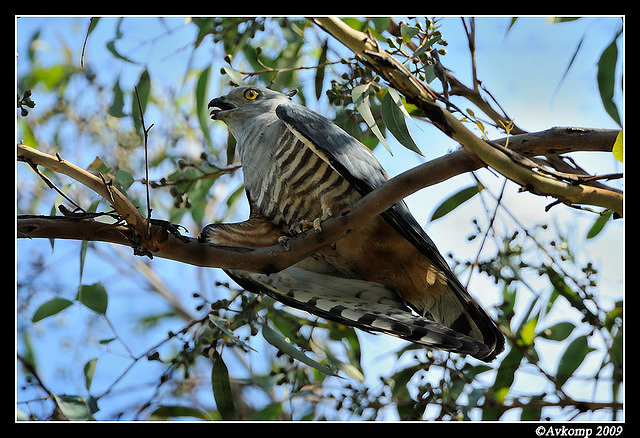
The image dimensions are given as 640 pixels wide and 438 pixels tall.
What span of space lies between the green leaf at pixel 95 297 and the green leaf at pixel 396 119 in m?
1.82

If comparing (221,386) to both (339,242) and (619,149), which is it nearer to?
(339,242)

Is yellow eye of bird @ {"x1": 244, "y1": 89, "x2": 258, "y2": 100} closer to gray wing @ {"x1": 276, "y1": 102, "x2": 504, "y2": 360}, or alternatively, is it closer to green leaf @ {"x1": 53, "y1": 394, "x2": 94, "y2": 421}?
gray wing @ {"x1": 276, "y1": 102, "x2": 504, "y2": 360}

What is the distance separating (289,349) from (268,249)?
868 millimetres

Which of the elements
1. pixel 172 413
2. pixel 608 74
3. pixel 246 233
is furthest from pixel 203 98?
pixel 608 74

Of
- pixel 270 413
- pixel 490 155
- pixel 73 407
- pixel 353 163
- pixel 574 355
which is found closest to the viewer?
pixel 490 155

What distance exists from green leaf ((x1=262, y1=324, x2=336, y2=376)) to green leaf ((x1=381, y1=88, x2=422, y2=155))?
108 centimetres

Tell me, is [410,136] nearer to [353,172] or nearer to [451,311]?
[353,172]

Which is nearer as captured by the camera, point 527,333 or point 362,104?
point 362,104

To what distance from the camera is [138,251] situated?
2.13 m

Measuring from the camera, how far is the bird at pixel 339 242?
2818mm

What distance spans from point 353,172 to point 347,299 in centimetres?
64

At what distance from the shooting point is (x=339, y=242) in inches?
122

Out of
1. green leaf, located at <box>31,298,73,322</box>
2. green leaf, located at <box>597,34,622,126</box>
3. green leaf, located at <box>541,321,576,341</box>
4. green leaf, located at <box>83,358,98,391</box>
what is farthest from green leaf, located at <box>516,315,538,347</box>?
green leaf, located at <box>31,298,73,322</box>
